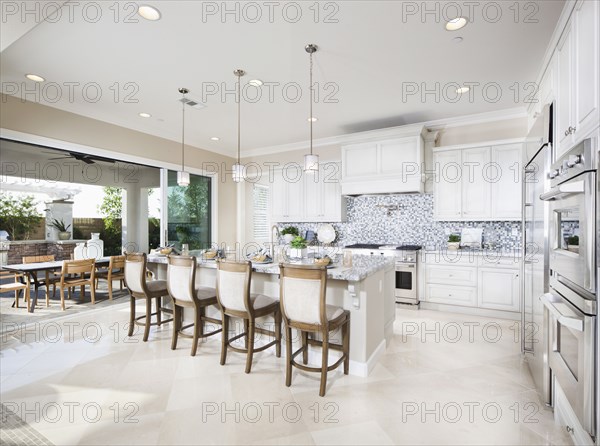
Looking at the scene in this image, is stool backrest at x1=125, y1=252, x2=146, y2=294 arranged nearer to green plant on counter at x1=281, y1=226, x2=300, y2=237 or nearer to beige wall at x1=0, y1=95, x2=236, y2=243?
beige wall at x1=0, y1=95, x2=236, y2=243

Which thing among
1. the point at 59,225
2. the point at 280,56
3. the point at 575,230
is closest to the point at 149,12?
the point at 280,56

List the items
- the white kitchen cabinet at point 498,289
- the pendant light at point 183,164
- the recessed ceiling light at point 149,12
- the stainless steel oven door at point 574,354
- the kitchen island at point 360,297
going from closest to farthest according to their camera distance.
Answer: the stainless steel oven door at point 574,354 < the recessed ceiling light at point 149,12 < the kitchen island at point 360,297 < the pendant light at point 183,164 < the white kitchen cabinet at point 498,289

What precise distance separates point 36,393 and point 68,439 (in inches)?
31.8

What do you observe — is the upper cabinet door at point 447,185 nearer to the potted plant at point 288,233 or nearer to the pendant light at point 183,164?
the potted plant at point 288,233

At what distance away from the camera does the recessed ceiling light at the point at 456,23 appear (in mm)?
2455

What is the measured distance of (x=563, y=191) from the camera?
172cm

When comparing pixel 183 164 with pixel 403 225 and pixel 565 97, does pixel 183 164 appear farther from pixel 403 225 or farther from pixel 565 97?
pixel 565 97

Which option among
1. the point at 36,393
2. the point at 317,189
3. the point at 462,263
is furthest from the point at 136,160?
the point at 462,263

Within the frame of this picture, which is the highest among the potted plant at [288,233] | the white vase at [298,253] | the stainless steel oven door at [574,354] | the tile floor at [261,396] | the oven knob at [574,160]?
the oven knob at [574,160]

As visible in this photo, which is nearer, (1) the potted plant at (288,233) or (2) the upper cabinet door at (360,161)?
(2) the upper cabinet door at (360,161)

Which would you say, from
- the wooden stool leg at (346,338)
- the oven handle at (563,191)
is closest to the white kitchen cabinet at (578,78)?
the oven handle at (563,191)

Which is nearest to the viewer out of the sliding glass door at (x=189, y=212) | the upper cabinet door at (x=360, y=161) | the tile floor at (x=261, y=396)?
the tile floor at (x=261, y=396)

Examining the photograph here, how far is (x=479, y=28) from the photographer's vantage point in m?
2.56

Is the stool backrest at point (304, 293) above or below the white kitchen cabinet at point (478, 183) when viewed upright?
below
